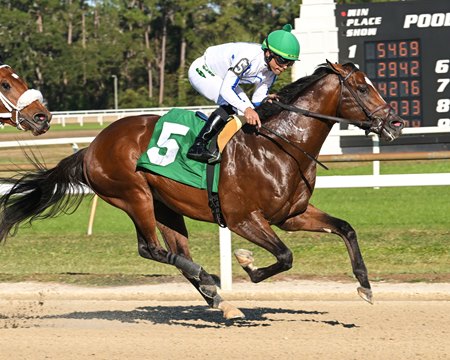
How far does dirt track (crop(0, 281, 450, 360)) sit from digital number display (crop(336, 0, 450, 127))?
26.3ft

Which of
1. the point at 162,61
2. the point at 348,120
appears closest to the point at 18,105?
the point at 348,120

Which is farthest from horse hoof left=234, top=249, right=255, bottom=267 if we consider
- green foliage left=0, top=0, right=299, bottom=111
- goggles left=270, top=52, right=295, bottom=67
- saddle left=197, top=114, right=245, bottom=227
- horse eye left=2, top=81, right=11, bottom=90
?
green foliage left=0, top=0, right=299, bottom=111

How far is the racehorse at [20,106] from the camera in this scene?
244 inches

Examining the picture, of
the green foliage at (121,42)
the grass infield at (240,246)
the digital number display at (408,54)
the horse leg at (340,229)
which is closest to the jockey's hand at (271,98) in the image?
the horse leg at (340,229)

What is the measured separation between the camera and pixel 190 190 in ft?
20.8

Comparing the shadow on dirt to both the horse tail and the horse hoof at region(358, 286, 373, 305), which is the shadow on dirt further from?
the horse tail

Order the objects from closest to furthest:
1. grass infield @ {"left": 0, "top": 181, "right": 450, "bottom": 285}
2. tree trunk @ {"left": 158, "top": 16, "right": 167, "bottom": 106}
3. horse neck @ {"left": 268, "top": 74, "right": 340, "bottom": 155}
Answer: horse neck @ {"left": 268, "top": 74, "right": 340, "bottom": 155} < grass infield @ {"left": 0, "top": 181, "right": 450, "bottom": 285} < tree trunk @ {"left": 158, "top": 16, "right": 167, "bottom": 106}

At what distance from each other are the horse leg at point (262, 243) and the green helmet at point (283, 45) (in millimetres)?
978

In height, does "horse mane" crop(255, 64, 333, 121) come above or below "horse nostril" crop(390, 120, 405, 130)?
above

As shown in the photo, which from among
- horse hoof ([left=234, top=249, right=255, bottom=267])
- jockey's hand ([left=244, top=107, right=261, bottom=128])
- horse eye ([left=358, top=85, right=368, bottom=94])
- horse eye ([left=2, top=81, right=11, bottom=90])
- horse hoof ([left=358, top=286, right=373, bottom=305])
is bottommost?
horse hoof ([left=358, top=286, right=373, bottom=305])

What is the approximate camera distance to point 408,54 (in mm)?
15188

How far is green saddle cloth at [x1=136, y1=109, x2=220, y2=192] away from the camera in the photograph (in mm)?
6305

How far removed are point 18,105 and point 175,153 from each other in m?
1.01

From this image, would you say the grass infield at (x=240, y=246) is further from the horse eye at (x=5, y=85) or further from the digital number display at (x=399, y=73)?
the digital number display at (x=399, y=73)
